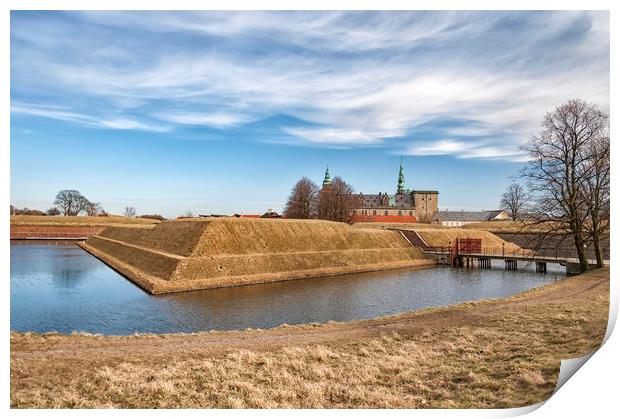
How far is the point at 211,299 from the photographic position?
23.1m

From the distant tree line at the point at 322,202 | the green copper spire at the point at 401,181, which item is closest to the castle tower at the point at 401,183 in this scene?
the green copper spire at the point at 401,181

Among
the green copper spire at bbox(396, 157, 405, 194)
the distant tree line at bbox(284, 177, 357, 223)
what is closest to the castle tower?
the green copper spire at bbox(396, 157, 405, 194)

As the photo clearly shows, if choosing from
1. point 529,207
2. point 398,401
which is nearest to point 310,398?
point 398,401

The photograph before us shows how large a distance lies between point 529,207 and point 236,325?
56.0ft

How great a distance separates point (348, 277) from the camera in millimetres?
33438

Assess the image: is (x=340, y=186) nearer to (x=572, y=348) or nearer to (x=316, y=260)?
(x=316, y=260)

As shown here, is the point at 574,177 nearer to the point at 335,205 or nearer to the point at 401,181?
the point at 335,205

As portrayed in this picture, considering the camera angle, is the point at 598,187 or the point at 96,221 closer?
the point at 598,187

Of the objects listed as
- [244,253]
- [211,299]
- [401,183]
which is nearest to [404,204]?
[401,183]

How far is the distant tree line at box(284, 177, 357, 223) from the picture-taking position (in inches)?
2532

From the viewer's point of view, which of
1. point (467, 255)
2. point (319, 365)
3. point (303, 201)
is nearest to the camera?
point (319, 365)

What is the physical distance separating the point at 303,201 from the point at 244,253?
37092 mm

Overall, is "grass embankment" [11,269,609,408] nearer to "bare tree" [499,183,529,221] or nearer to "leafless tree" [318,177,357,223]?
"bare tree" [499,183,529,221]

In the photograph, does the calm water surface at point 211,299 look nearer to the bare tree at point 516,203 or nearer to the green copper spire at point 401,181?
the bare tree at point 516,203
